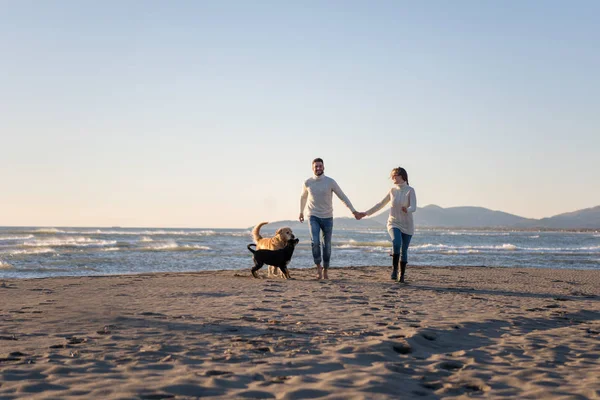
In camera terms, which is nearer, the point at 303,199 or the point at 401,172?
the point at 401,172

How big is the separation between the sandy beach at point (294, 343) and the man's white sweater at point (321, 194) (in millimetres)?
1659

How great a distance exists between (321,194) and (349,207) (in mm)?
624

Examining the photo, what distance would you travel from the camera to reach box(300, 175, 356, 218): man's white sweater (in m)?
10.1

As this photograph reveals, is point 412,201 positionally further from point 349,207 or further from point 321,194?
point 321,194

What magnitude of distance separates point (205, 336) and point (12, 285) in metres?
5.88

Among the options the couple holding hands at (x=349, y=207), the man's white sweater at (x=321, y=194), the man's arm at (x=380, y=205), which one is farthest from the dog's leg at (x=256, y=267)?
the man's arm at (x=380, y=205)

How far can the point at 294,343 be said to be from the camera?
4.87 metres

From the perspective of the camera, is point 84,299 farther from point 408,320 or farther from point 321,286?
point 408,320

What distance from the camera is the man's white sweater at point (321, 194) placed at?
10.1m

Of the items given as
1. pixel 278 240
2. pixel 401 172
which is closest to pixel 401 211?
pixel 401 172

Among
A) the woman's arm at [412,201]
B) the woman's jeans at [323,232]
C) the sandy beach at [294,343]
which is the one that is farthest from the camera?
the woman's jeans at [323,232]

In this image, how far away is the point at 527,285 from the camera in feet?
34.9

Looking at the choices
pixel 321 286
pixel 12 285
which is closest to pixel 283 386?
pixel 321 286

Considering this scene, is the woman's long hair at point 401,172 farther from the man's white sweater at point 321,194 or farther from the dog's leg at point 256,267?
the dog's leg at point 256,267
